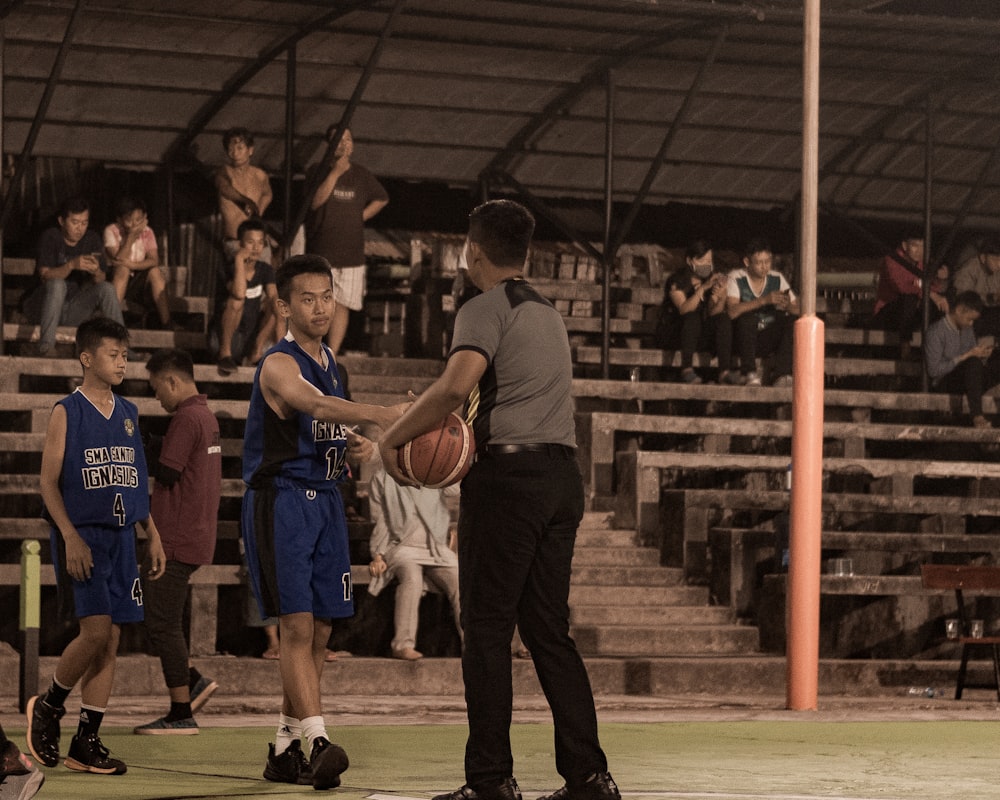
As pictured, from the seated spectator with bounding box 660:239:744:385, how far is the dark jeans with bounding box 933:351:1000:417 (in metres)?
2.23

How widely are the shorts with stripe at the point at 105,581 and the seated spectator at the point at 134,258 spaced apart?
318 inches

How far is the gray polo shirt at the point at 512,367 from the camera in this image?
6.54 m

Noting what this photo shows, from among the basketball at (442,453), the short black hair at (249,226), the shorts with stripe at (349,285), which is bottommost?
the basketball at (442,453)

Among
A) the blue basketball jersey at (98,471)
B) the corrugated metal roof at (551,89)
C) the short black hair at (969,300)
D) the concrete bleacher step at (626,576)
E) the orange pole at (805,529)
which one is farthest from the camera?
the short black hair at (969,300)

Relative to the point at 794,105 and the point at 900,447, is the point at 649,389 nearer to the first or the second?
the point at 900,447

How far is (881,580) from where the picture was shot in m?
13.2

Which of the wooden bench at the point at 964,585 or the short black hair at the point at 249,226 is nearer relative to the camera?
the wooden bench at the point at 964,585

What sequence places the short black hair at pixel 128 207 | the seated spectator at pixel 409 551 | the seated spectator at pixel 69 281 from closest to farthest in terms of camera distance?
the seated spectator at pixel 409 551 → the seated spectator at pixel 69 281 → the short black hair at pixel 128 207

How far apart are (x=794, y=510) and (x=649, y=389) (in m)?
5.44

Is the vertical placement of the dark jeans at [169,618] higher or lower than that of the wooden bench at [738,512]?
lower

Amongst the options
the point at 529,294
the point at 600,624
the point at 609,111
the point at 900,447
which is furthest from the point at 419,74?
the point at 529,294

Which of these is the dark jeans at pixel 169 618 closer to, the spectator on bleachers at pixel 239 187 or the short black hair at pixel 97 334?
the short black hair at pixel 97 334

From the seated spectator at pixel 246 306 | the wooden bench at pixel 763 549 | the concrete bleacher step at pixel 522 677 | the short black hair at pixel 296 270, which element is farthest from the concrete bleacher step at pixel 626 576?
the short black hair at pixel 296 270

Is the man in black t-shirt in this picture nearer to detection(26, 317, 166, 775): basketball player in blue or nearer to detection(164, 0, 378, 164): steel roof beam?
detection(164, 0, 378, 164): steel roof beam
